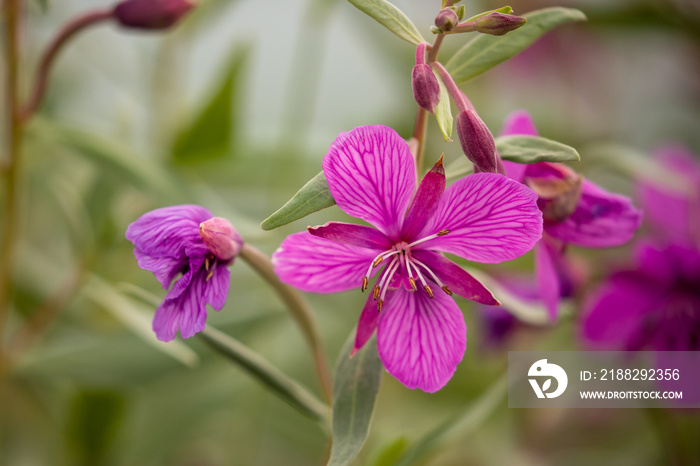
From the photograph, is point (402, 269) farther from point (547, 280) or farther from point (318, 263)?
point (547, 280)

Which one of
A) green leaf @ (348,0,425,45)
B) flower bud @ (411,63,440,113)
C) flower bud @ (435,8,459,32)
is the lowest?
flower bud @ (411,63,440,113)

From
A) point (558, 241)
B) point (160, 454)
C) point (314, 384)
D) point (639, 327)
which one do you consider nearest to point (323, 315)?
point (314, 384)

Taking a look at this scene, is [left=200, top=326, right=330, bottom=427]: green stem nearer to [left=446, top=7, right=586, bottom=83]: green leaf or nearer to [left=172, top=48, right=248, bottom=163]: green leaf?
[left=446, top=7, right=586, bottom=83]: green leaf

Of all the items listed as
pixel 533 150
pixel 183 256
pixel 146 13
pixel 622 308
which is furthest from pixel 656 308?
Result: pixel 146 13

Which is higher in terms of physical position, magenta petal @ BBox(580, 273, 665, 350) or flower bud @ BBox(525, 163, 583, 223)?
flower bud @ BBox(525, 163, 583, 223)

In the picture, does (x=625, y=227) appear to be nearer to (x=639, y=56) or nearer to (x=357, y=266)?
(x=357, y=266)

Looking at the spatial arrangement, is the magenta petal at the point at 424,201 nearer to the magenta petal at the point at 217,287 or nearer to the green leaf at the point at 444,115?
the green leaf at the point at 444,115

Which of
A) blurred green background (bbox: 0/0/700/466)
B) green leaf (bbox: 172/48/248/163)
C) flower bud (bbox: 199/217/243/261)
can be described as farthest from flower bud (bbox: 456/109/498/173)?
green leaf (bbox: 172/48/248/163)
